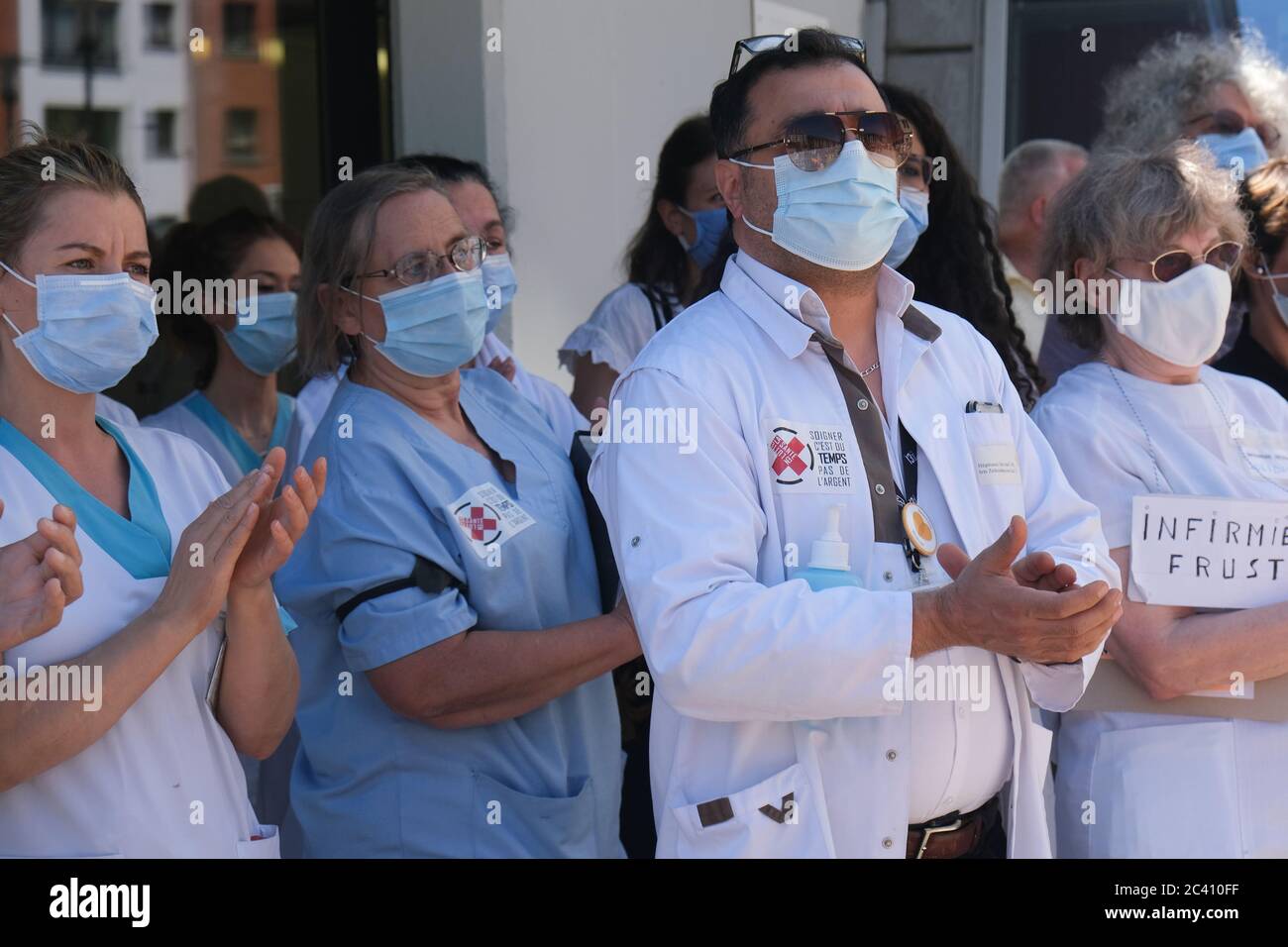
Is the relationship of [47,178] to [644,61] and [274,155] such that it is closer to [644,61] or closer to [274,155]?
[644,61]

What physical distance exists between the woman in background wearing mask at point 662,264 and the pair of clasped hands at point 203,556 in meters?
1.96

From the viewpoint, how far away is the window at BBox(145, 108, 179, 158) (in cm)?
680

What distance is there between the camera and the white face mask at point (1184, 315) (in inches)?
122

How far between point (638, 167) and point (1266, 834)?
3.55 metres

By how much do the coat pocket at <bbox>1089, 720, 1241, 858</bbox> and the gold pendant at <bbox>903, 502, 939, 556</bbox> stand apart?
0.75 m

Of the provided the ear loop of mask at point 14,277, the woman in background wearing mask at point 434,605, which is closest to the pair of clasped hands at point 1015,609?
the woman in background wearing mask at point 434,605

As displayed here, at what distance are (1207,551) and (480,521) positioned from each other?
Answer: 56.8 inches

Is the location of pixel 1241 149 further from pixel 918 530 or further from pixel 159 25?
pixel 159 25

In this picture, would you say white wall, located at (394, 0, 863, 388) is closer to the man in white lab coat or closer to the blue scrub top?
the blue scrub top

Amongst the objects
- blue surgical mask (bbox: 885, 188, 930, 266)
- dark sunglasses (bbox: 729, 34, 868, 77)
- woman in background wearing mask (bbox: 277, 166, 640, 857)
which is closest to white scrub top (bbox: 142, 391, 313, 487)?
woman in background wearing mask (bbox: 277, 166, 640, 857)

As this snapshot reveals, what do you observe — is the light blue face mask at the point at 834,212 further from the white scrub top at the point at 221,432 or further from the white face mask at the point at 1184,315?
the white scrub top at the point at 221,432
